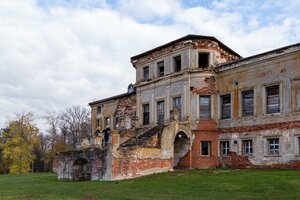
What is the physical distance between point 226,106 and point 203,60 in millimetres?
4418

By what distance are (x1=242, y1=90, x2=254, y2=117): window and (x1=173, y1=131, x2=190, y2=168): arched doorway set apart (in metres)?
4.86

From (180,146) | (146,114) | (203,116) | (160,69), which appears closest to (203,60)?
(160,69)

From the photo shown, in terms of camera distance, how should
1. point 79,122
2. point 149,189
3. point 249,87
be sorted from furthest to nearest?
point 79,122, point 249,87, point 149,189

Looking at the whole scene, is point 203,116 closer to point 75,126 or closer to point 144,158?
point 144,158

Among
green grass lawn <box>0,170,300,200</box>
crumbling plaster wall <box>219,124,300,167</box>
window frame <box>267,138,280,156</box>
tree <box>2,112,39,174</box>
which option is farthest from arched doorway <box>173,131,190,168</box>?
tree <box>2,112,39,174</box>

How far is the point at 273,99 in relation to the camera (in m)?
28.5

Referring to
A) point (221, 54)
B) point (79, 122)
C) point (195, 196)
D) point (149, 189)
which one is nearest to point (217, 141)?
point (221, 54)

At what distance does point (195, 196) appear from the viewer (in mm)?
17531

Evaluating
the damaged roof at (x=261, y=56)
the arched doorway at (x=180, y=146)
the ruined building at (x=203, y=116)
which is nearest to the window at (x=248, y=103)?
the ruined building at (x=203, y=116)

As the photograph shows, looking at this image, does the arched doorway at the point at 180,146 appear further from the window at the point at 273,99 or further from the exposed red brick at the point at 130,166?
the window at the point at 273,99

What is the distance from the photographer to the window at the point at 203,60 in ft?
109

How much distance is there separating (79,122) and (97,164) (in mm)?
55762

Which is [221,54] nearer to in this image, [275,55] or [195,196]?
[275,55]

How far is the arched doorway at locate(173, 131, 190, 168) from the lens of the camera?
104 ft
